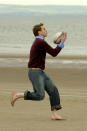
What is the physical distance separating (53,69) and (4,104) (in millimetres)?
9130

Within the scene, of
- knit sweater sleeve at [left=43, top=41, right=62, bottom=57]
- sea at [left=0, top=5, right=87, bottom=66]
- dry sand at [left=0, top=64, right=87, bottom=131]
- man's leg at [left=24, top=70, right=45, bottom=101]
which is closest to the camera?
dry sand at [left=0, top=64, right=87, bottom=131]

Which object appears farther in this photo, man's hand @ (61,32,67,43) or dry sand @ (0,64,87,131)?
man's hand @ (61,32,67,43)

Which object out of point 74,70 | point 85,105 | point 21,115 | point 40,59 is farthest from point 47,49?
point 74,70

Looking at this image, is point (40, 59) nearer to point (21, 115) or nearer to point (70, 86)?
point (21, 115)

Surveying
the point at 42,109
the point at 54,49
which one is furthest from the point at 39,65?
the point at 42,109

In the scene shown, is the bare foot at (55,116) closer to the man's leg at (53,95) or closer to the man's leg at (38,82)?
the man's leg at (53,95)

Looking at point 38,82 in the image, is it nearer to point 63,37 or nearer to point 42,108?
point 63,37

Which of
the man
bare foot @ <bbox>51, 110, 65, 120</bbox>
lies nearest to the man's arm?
the man

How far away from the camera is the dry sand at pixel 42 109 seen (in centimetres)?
1071

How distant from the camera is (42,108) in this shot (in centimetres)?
1292

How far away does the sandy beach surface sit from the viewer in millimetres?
10719

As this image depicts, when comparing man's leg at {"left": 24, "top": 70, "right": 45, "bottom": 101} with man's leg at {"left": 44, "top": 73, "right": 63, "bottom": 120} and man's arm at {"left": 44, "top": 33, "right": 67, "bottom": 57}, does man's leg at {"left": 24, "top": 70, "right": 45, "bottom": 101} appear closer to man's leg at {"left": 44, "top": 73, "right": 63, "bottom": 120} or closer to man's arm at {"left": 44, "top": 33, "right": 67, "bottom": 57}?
man's leg at {"left": 44, "top": 73, "right": 63, "bottom": 120}

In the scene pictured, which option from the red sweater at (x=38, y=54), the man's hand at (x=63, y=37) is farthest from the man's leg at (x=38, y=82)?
the man's hand at (x=63, y=37)

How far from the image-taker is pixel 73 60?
26812mm
